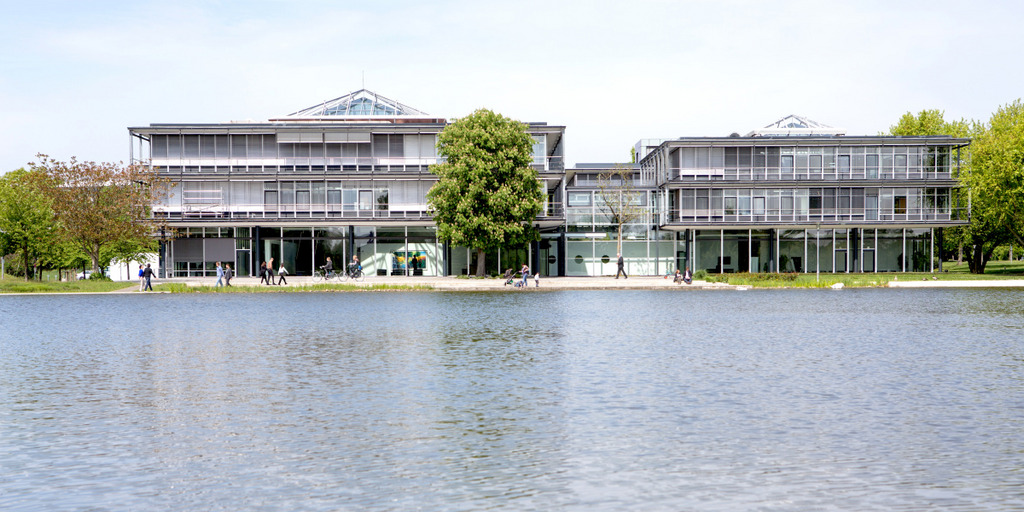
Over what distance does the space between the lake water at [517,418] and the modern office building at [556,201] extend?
3880 cm

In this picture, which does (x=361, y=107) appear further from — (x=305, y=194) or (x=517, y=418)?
(x=517, y=418)

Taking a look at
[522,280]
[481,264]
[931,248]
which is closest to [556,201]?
[481,264]

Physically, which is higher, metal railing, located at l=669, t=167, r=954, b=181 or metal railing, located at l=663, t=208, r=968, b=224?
metal railing, located at l=669, t=167, r=954, b=181

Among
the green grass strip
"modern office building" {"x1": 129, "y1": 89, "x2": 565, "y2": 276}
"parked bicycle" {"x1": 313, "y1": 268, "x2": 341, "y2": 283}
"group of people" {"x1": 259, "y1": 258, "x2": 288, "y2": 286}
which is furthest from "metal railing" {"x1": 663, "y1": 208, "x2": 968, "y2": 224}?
"group of people" {"x1": 259, "y1": 258, "x2": 288, "y2": 286}

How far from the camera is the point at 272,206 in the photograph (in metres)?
64.5

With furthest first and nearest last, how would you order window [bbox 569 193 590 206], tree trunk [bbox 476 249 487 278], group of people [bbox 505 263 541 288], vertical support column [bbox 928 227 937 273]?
window [bbox 569 193 590 206] < vertical support column [bbox 928 227 937 273] < tree trunk [bbox 476 249 487 278] < group of people [bbox 505 263 541 288]

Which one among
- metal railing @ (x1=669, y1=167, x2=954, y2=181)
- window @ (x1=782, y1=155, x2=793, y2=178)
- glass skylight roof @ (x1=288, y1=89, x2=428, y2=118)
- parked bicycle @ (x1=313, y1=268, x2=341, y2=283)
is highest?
glass skylight roof @ (x1=288, y1=89, x2=428, y2=118)

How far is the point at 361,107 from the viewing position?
2756 inches

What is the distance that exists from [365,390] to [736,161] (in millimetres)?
57520

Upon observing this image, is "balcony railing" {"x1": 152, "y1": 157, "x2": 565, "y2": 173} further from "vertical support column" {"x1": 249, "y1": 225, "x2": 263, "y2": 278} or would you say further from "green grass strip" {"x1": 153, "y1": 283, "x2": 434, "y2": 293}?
"green grass strip" {"x1": 153, "y1": 283, "x2": 434, "y2": 293}

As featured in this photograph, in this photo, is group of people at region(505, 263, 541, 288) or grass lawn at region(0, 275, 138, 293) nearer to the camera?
grass lawn at region(0, 275, 138, 293)

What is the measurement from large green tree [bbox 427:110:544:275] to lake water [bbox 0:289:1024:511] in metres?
30.7

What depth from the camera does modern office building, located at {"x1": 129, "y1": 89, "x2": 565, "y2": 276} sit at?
63.4 metres

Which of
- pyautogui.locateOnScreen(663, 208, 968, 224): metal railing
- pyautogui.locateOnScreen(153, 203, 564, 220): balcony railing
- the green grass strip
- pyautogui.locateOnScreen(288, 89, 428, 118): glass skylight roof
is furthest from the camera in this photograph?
pyautogui.locateOnScreen(288, 89, 428, 118): glass skylight roof
